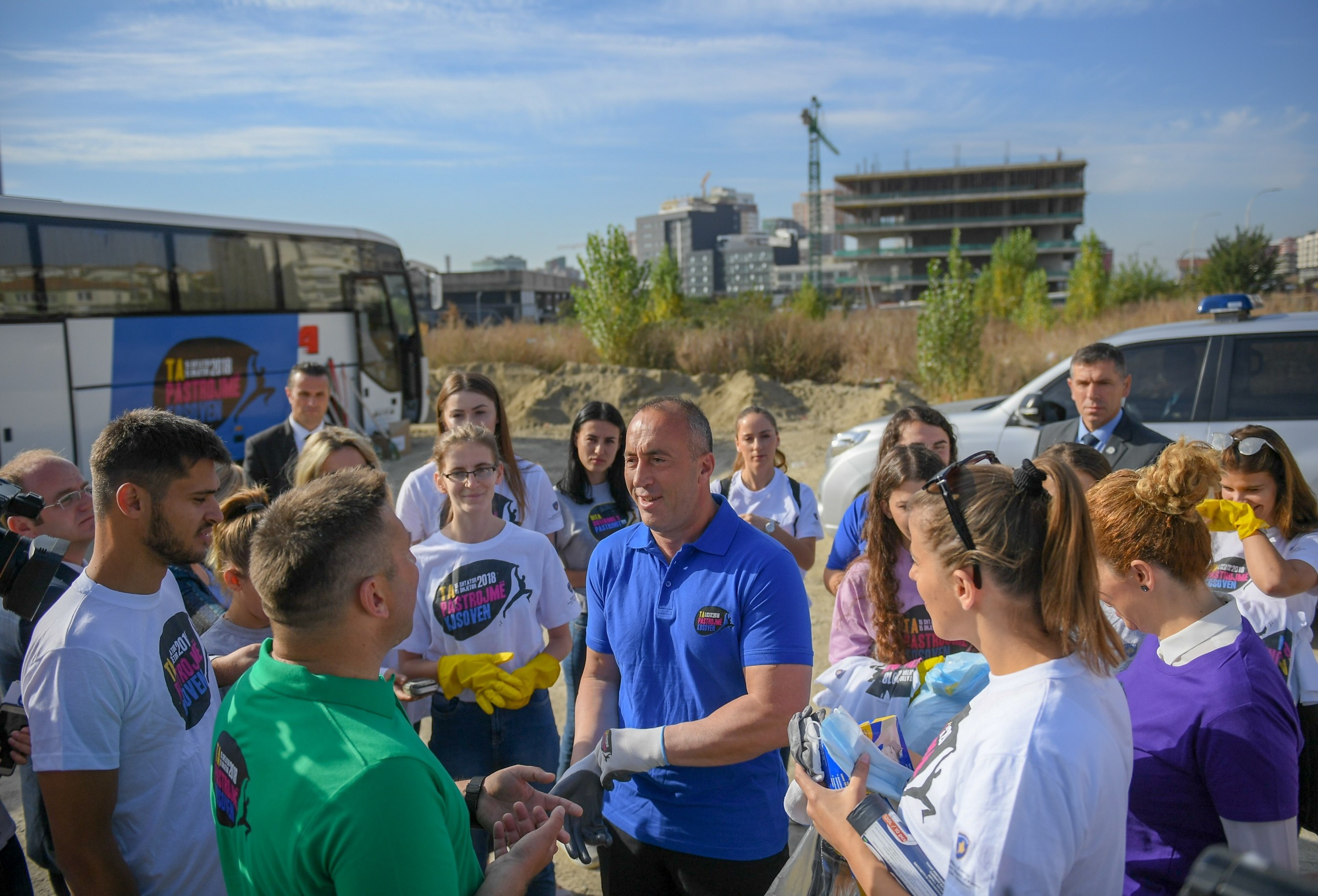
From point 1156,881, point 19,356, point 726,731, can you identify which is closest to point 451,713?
point 726,731

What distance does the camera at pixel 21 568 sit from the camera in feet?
7.50

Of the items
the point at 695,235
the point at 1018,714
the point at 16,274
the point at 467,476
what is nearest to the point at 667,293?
the point at 16,274

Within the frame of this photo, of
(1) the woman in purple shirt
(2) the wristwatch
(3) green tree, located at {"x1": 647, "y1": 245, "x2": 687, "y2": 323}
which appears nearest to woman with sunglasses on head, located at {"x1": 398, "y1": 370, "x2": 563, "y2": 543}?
(2) the wristwatch

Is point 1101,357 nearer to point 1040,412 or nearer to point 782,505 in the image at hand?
point 1040,412

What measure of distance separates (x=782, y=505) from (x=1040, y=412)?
2847 millimetres

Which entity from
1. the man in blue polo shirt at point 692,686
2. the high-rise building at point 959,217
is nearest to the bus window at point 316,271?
the man in blue polo shirt at point 692,686

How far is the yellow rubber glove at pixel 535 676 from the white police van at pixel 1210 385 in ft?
11.6

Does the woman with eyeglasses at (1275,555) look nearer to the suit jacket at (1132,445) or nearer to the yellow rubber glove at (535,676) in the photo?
the suit jacket at (1132,445)

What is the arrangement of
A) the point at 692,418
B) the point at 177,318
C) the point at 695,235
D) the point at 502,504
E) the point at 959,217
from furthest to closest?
the point at 695,235, the point at 959,217, the point at 177,318, the point at 502,504, the point at 692,418

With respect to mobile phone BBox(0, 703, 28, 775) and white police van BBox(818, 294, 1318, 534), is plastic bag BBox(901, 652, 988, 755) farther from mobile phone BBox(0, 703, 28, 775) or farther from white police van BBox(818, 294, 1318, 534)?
white police van BBox(818, 294, 1318, 534)

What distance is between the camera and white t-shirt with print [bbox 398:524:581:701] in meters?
3.06

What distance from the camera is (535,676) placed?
297 cm

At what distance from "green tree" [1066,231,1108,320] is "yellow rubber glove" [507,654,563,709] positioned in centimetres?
3193

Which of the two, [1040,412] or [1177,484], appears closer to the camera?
[1177,484]
